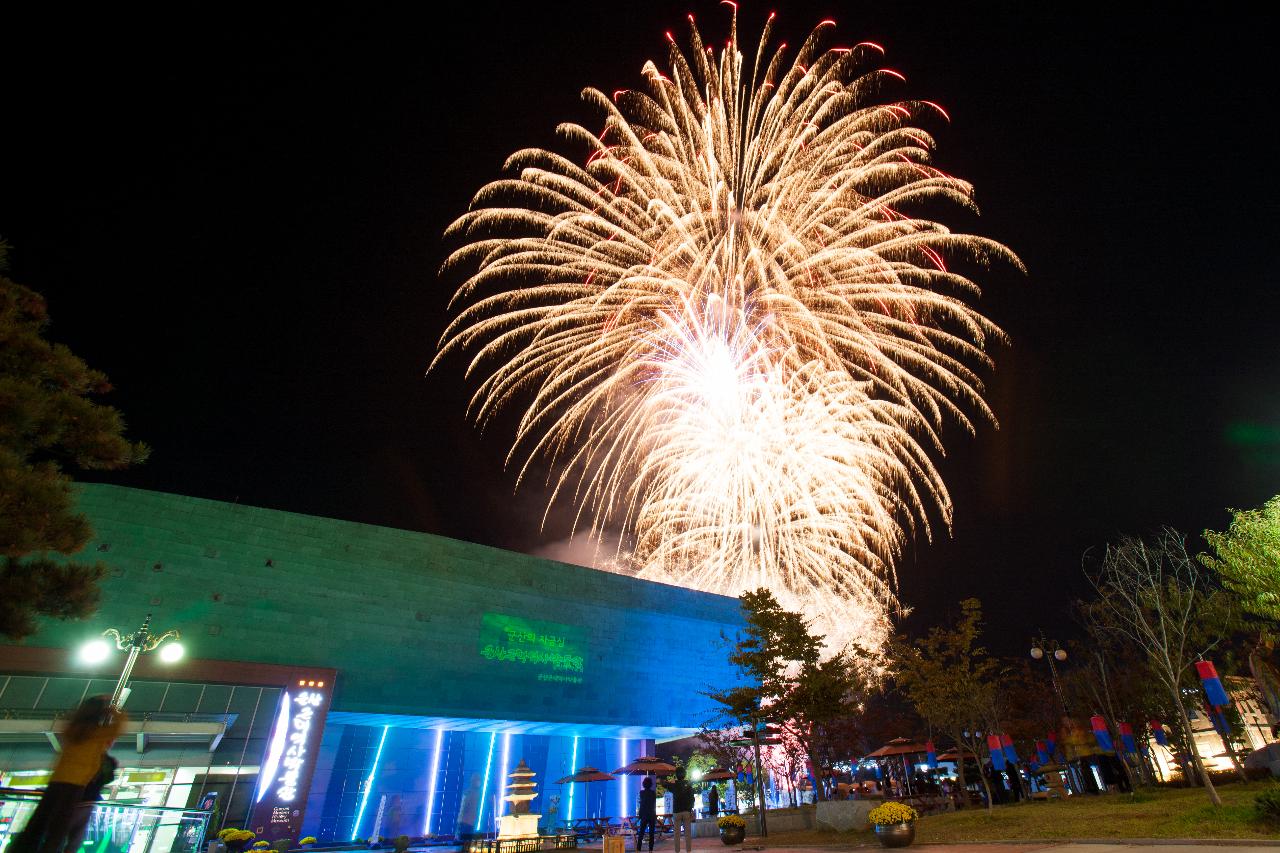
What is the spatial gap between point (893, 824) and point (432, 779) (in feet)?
83.0

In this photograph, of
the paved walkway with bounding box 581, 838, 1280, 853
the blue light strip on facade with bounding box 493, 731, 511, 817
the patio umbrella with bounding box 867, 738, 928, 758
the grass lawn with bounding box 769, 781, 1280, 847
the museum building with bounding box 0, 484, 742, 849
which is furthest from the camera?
the blue light strip on facade with bounding box 493, 731, 511, 817

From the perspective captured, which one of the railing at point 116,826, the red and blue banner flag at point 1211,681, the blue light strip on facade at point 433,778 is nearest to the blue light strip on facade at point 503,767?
the blue light strip on facade at point 433,778

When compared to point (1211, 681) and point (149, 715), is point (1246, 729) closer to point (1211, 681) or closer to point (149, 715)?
point (1211, 681)

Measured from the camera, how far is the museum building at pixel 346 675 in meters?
24.0

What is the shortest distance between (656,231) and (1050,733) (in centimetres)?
4466

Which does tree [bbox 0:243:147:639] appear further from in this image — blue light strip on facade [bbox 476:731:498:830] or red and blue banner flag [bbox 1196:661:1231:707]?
red and blue banner flag [bbox 1196:661:1231:707]

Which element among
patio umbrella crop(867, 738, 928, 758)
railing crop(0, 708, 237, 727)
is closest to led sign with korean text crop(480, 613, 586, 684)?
railing crop(0, 708, 237, 727)

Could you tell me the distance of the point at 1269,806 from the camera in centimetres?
1123

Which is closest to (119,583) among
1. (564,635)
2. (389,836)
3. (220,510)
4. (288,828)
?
(220,510)

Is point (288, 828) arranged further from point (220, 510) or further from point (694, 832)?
point (694, 832)

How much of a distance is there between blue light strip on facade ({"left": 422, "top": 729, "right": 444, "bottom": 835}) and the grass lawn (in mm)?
18507

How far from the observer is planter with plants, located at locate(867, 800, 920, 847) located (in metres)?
14.1

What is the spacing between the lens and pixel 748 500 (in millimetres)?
28922

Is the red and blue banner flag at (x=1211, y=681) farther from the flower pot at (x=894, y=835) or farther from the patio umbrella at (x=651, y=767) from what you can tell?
the patio umbrella at (x=651, y=767)
